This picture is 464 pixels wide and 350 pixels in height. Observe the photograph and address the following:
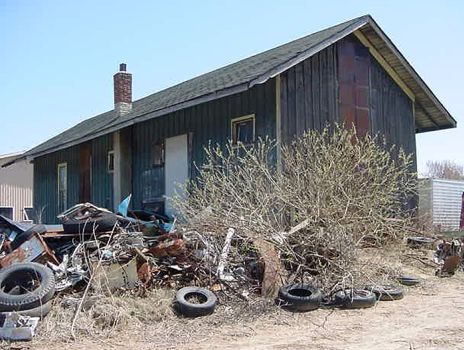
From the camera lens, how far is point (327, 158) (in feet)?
34.7

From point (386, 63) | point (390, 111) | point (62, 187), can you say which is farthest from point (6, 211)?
point (386, 63)

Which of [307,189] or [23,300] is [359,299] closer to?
[307,189]

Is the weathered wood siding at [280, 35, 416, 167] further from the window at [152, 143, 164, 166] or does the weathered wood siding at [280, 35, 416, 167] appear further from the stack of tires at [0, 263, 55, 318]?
the stack of tires at [0, 263, 55, 318]

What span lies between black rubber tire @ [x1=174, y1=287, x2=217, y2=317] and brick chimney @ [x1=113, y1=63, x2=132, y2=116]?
42.2 ft

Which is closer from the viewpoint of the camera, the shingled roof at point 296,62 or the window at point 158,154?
the shingled roof at point 296,62

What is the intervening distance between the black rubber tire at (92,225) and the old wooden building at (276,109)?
401cm

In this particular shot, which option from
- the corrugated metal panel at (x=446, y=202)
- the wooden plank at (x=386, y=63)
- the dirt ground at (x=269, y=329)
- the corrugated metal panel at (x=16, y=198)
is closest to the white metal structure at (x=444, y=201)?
the corrugated metal panel at (x=446, y=202)

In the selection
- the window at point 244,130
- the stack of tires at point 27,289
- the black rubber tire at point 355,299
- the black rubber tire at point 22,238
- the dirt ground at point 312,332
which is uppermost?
the window at point 244,130

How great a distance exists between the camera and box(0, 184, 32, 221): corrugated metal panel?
32812 mm

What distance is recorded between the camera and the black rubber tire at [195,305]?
7367 mm

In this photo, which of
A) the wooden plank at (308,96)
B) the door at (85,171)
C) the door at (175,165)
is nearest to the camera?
the wooden plank at (308,96)

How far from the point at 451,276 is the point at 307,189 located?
3.69 metres

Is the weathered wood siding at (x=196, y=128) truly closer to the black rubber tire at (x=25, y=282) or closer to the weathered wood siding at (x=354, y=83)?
the weathered wood siding at (x=354, y=83)

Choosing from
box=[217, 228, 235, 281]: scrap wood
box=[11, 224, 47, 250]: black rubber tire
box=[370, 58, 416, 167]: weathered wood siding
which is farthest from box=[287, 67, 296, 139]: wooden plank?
box=[11, 224, 47, 250]: black rubber tire
